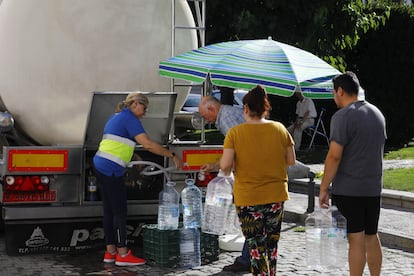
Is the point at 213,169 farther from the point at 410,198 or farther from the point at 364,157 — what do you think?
the point at 410,198

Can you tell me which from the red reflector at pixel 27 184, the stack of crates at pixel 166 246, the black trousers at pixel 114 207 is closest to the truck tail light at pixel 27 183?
the red reflector at pixel 27 184

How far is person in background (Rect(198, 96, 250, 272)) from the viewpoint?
7.13 m

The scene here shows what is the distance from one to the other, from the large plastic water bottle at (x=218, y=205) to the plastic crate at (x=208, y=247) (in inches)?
21.1

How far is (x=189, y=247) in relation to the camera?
24.1 ft

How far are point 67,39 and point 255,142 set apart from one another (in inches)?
109

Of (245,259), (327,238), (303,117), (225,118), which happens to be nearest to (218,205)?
(245,259)

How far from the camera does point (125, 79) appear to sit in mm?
7746

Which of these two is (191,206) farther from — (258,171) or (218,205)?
(258,171)

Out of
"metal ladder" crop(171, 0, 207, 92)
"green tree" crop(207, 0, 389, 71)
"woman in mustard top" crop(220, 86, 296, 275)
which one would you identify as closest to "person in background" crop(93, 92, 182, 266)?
"metal ladder" crop(171, 0, 207, 92)

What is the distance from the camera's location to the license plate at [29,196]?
7309 mm

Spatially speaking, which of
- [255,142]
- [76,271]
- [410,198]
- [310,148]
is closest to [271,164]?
[255,142]

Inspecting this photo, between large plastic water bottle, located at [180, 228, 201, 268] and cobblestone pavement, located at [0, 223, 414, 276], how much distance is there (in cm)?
10

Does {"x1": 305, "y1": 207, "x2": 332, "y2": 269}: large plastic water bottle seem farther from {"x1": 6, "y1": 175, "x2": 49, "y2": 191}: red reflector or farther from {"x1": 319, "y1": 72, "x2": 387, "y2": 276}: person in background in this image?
{"x1": 6, "y1": 175, "x2": 49, "y2": 191}: red reflector

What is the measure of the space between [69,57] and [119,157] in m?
1.21
